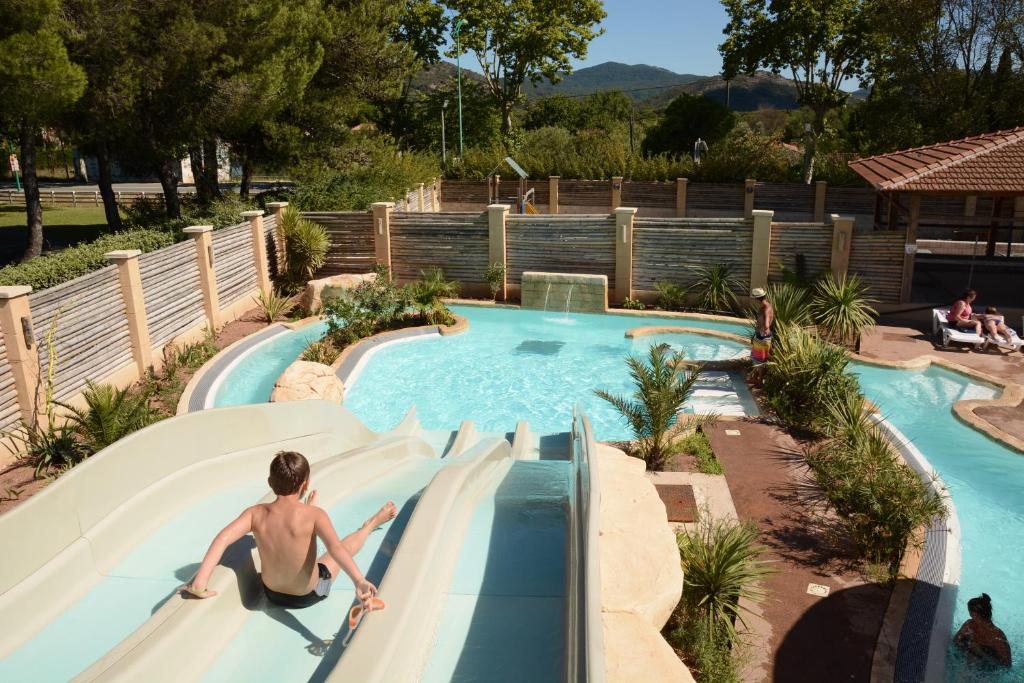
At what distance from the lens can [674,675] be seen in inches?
168

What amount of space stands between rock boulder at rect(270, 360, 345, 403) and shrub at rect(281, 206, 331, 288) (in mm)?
6006

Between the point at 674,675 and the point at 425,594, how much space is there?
1430 mm

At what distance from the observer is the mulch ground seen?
5.50 meters

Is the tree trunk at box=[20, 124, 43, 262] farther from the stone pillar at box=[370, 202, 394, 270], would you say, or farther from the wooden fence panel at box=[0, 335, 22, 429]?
the wooden fence panel at box=[0, 335, 22, 429]

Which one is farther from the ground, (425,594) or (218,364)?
(425,594)

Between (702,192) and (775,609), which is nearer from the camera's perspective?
(775,609)

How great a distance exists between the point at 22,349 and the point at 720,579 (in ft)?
25.9

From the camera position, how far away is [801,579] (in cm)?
650

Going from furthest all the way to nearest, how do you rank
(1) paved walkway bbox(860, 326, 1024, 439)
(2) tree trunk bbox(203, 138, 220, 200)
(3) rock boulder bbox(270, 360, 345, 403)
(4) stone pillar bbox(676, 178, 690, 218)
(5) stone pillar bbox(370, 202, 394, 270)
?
(4) stone pillar bbox(676, 178, 690, 218), (2) tree trunk bbox(203, 138, 220, 200), (5) stone pillar bbox(370, 202, 394, 270), (1) paved walkway bbox(860, 326, 1024, 439), (3) rock boulder bbox(270, 360, 345, 403)

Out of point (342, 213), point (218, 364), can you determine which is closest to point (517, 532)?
point (218, 364)

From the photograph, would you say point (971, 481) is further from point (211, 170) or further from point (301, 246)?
point (211, 170)

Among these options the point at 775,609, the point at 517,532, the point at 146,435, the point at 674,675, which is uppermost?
the point at 146,435

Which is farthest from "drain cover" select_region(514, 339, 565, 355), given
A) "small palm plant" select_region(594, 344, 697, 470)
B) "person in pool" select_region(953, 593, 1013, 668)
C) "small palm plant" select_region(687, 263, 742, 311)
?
"person in pool" select_region(953, 593, 1013, 668)

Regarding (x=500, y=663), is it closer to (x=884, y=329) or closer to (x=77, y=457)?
(x=77, y=457)
